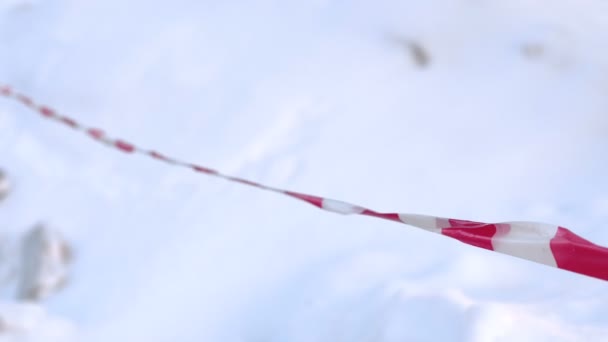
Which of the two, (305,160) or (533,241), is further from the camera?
(305,160)

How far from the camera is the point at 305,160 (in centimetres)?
351

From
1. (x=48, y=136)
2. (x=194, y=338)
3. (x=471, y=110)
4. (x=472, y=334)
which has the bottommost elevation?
(x=194, y=338)

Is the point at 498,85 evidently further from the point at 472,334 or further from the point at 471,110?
the point at 472,334

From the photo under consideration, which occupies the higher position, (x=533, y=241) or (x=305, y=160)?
(x=305, y=160)

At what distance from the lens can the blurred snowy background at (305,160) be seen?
8.53 feet

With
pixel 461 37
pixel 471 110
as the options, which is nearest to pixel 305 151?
pixel 471 110

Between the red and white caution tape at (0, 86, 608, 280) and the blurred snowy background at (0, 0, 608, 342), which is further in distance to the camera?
the blurred snowy background at (0, 0, 608, 342)

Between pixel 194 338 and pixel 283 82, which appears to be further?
pixel 283 82

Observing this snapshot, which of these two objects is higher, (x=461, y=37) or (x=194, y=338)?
(x=461, y=37)

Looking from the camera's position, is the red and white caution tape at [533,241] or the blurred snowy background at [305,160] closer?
the red and white caution tape at [533,241]

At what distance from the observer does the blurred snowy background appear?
8.53ft

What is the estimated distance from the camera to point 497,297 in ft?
7.90

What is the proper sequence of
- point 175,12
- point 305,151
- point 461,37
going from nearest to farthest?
1. point 305,151
2. point 461,37
3. point 175,12

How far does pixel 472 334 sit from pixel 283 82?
2.17 metres
